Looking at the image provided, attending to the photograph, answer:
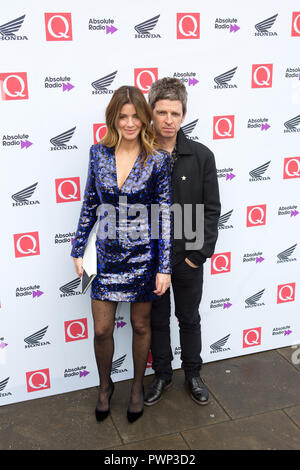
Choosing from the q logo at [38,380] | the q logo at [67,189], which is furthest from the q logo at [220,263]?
the q logo at [38,380]

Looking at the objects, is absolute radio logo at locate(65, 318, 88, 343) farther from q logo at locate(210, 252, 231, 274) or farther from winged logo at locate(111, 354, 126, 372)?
q logo at locate(210, 252, 231, 274)

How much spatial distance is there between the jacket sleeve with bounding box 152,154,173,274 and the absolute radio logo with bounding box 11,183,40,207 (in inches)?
27.2

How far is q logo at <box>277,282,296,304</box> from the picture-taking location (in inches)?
137

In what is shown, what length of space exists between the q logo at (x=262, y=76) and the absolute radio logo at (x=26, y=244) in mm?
1549

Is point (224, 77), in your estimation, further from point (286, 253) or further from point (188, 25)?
point (286, 253)

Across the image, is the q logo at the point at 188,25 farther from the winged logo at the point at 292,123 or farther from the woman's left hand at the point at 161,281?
the woman's left hand at the point at 161,281

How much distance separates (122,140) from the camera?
249cm

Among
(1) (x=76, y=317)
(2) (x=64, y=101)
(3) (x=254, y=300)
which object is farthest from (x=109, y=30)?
(3) (x=254, y=300)

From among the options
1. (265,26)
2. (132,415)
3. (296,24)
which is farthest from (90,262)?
(296,24)

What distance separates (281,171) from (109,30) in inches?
53.9

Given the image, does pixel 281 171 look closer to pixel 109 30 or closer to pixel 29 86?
pixel 109 30

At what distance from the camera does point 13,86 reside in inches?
100

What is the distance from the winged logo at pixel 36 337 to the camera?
9.64 feet
